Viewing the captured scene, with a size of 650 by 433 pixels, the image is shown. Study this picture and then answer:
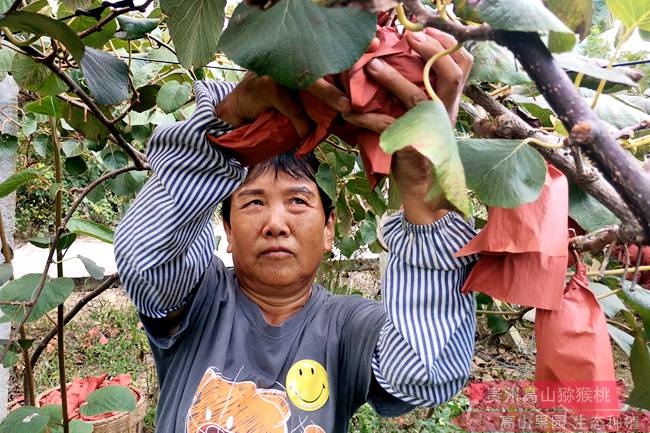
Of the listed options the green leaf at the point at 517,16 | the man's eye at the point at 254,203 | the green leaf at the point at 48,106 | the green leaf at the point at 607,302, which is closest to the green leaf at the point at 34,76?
the green leaf at the point at 48,106

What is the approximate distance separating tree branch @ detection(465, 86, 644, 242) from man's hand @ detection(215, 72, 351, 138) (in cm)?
12

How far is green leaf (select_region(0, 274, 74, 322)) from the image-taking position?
779 mm

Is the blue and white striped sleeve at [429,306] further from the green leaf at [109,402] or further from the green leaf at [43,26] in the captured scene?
the green leaf at [109,402]

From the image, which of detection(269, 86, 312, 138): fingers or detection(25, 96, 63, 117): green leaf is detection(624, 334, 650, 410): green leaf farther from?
detection(25, 96, 63, 117): green leaf

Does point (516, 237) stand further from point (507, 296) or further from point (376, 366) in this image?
point (376, 366)

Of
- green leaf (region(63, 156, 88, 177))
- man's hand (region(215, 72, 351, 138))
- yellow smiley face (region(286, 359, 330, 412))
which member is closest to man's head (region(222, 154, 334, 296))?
yellow smiley face (region(286, 359, 330, 412))

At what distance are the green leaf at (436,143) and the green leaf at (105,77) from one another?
46 centimetres

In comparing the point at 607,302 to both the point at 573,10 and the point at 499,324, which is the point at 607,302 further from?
the point at 573,10

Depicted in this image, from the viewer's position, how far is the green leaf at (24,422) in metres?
0.84

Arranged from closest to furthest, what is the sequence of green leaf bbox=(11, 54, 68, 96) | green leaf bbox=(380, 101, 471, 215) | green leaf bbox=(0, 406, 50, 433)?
1. green leaf bbox=(380, 101, 471, 215)
2. green leaf bbox=(11, 54, 68, 96)
3. green leaf bbox=(0, 406, 50, 433)

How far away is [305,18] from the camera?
327mm

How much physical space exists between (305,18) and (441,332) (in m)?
0.38

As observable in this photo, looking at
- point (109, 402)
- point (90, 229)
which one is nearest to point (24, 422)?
point (109, 402)

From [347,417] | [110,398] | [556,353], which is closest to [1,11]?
[556,353]
